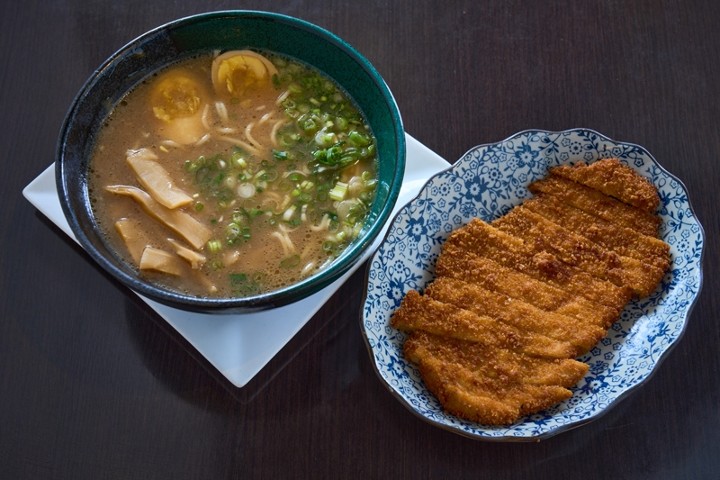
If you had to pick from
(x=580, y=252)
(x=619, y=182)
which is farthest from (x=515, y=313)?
(x=619, y=182)

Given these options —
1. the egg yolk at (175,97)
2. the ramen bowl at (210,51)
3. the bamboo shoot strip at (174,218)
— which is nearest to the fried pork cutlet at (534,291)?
the ramen bowl at (210,51)

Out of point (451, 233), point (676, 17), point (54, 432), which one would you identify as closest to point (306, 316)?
point (451, 233)

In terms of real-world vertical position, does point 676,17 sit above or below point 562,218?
→ above

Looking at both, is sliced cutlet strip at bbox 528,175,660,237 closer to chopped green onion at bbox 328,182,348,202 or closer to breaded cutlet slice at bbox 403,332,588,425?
breaded cutlet slice at bbox 403,332,588,425

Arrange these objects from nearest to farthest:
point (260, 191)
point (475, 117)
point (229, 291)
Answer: point (229, 291)
point (260, 191)
point (475, 117)

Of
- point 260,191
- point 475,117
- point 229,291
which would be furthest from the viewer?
point 475,117

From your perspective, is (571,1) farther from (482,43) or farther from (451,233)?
(451,233)
